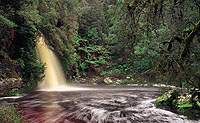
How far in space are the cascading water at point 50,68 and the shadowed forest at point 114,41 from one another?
58 centimetres

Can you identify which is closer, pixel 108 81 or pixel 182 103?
pixel 182 103

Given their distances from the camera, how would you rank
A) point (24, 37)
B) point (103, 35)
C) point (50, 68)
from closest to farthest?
point (24, 37), point (50, 68), point (103, 35)

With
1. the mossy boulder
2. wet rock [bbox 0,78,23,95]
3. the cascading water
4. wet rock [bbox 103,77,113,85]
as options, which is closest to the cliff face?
wet rock [bbox 0,78,23,95]

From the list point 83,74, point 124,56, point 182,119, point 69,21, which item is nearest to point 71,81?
point 83,74

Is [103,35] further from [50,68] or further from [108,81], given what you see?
[50,68]

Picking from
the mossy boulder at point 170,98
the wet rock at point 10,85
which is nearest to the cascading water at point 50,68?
the wet rock at point 10,85

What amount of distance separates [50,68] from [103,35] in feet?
48.9

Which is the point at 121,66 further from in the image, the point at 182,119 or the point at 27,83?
the point at 182,119

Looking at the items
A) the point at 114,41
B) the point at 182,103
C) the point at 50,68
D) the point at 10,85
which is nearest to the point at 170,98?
the point at 182,103

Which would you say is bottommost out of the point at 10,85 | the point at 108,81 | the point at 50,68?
the point at 10,85

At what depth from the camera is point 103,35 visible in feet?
88.6

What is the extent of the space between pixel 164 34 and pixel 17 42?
12605mm

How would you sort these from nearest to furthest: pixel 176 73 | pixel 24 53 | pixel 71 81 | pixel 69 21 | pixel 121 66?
1. pixel 176 73
2. pixel 24 53
3. pixel 69 21
4. pixel 71 81
5. pixel 121 66

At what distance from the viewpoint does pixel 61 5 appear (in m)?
15.3
